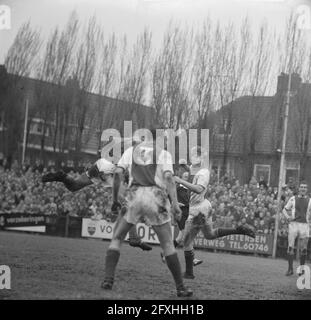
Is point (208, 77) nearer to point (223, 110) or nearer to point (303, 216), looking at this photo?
point (223, 110)

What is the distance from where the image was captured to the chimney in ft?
35.8

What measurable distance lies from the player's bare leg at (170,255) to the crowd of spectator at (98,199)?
139 inches

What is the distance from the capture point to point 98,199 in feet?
48.6

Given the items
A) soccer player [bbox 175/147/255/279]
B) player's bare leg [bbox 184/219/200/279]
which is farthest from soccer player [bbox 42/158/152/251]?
player's bare leg [bbox 184/219/200/279]

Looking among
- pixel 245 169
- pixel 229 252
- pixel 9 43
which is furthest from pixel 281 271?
pixel 9 43

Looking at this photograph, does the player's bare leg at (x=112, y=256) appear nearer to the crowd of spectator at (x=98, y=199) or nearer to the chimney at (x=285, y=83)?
the crowd of spectator at (x=98, y=199)

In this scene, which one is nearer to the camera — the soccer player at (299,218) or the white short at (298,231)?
the soccer player at (299,218)

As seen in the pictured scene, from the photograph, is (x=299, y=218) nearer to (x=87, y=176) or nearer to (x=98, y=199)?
(x=87, y=176)

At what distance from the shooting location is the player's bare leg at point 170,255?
22.6 feet

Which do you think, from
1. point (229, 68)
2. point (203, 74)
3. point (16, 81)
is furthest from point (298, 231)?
point (16, 81)

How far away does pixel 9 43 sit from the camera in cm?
1096

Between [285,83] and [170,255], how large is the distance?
549 cm

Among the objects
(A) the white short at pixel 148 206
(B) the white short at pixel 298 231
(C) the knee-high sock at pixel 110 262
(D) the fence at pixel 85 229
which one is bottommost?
(D) the fence at pixel 85 229

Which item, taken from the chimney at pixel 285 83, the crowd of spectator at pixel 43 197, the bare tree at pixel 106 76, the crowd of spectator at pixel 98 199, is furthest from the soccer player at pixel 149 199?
the crowd of spectator at pixel 43 197
